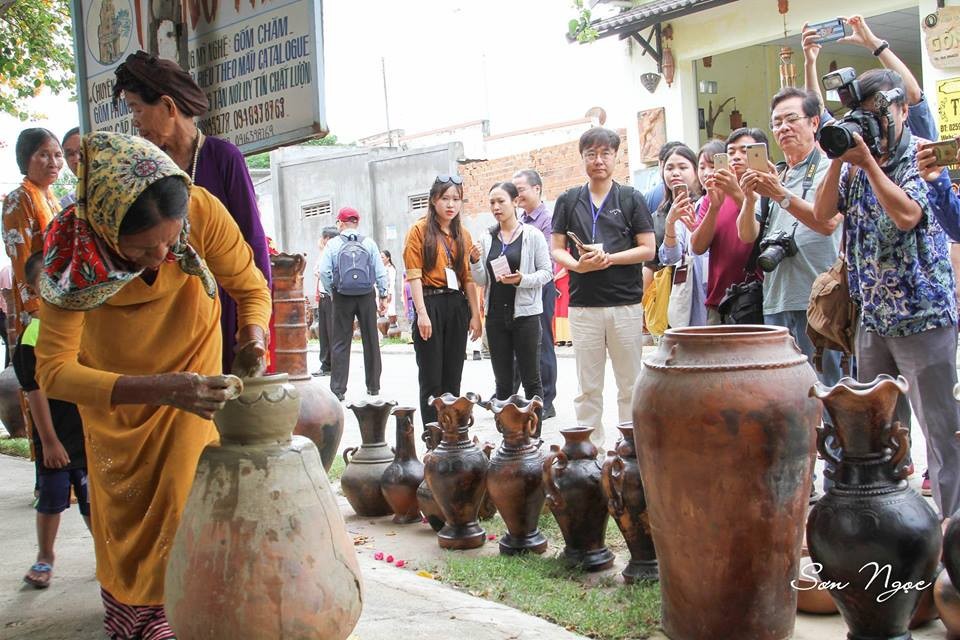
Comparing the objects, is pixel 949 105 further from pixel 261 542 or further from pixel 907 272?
pixel 261 542

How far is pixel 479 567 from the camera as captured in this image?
4.12 meters

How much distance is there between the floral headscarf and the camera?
2.54 meters

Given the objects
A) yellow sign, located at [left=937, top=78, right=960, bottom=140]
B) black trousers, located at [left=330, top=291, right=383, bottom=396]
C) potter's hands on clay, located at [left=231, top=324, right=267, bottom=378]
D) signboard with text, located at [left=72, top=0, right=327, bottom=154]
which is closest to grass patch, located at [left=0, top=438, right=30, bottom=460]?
black trousers, located at [left=330, top=291, right=383, bottom=396]

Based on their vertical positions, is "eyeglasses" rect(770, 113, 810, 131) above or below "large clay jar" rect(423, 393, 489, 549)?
above

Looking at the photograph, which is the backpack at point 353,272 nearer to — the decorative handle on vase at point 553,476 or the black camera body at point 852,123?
the decorative handle on vase at point 553,476

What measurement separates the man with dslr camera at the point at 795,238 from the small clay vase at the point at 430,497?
5.56 ft

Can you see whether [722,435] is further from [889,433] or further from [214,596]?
[214,596]

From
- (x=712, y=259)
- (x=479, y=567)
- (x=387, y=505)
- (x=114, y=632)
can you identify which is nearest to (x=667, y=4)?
(x=712, y=259)

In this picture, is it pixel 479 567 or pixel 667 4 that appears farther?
pixel 667 4

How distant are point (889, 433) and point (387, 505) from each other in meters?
3.01

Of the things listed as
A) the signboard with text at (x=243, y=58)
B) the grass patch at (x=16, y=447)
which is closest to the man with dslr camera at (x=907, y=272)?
the signboard with text at (x=243, y=58)

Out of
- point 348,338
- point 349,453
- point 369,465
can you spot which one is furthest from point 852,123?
point 348,338

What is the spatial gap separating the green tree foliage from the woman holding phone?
531 centimetres

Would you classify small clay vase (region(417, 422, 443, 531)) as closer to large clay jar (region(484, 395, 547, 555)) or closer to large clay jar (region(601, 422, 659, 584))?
large clay jar (region(484, 395, 547, 555))
